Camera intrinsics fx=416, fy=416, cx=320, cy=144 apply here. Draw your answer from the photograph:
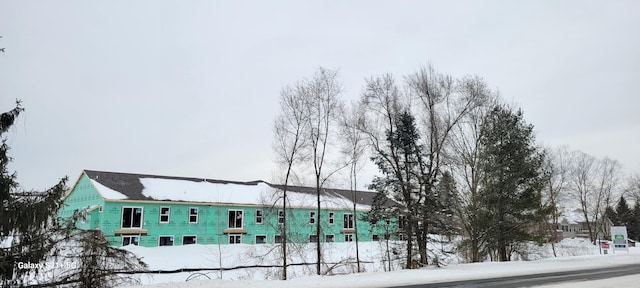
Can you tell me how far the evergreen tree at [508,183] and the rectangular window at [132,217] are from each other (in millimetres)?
25540

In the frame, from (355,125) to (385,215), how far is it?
16.6ft

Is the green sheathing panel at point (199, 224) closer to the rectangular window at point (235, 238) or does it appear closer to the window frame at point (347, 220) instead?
the rectangular window at point (235, 238)

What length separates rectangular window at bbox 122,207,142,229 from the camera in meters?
32.4

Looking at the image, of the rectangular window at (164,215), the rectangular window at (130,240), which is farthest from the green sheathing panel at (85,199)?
the rectangular window at (164,215)

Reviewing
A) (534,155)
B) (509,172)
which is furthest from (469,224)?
(534,155)

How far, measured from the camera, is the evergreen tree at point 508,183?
2350cm

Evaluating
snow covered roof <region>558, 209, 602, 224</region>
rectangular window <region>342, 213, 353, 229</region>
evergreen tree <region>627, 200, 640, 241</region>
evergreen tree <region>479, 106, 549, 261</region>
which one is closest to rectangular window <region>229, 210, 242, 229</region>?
rectangular window <region>342, 213, 353, 229</region>

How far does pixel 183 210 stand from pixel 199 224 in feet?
6.06

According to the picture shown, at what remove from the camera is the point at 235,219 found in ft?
125

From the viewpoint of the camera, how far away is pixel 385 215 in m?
20.7

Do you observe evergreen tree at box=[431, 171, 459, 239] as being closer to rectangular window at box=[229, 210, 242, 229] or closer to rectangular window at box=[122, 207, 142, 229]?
rectangular window at box=[229, 210, 242, 229]

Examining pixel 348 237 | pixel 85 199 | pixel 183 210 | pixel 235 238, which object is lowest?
pixel 348 237

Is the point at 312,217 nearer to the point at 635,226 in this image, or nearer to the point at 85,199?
the point at 85,199

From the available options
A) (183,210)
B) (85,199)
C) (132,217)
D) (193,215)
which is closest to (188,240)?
(193,215)
